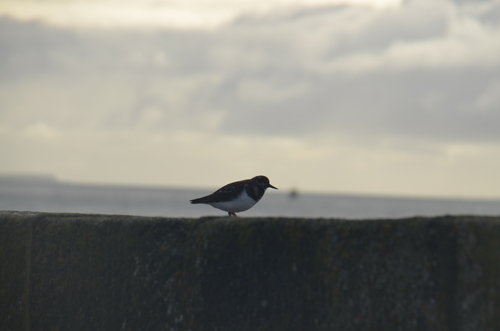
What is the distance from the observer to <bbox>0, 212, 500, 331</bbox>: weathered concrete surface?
2.50m

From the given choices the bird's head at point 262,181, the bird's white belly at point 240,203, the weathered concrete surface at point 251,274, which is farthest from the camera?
the bird's head at point 262,181


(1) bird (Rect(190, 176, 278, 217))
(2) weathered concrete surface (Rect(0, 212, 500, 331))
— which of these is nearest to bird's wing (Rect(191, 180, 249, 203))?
(1) bird (Rect(190, 176, 278, 217))

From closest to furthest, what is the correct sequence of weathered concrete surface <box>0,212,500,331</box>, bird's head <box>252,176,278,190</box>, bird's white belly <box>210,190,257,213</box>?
weathered concrete surface <box>0,212,500,331</box>, bird's white belly <box>210,190,257,213</box>, bird's head <box>252,176,278,190</box>

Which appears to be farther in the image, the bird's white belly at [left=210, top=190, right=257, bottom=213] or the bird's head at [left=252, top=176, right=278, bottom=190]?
the bird's head at [left=252, top=176, right=278, bottom=190]

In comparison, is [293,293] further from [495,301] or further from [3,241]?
[3,241]

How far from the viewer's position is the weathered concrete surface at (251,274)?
2504 millimetres

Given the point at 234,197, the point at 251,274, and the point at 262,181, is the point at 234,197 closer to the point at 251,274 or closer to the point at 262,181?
the point at 262,181

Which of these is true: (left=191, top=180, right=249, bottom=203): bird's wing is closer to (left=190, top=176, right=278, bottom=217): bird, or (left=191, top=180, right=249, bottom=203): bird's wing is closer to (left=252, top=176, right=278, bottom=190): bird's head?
(left=190, top=176, right=278, bottom=217): bird

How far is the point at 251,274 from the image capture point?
287cm

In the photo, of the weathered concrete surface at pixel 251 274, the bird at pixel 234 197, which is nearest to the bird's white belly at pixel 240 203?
the bird at pixel 234 197

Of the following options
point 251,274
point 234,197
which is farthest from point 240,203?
point 251,274

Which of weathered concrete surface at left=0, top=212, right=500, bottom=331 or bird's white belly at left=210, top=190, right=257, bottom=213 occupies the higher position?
bird's white belly at left=210, top=190, right=257, bottom=213

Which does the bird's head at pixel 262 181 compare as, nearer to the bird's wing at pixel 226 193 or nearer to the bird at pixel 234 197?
the bird at pixel 234 197

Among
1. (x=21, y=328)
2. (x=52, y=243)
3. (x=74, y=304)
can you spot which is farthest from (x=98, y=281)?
(x=21, y=328)
